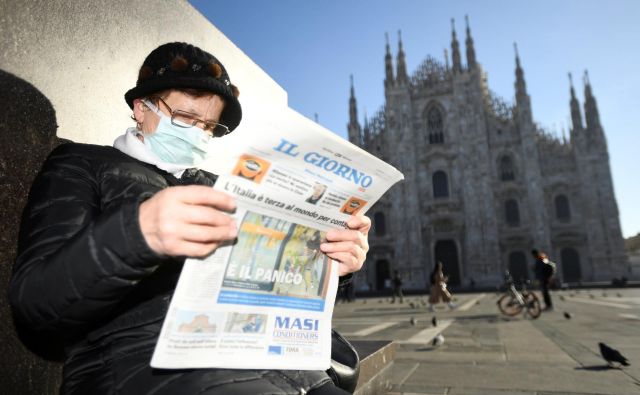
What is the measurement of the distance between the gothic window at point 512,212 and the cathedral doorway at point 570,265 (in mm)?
3205

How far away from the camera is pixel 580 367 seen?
324cm

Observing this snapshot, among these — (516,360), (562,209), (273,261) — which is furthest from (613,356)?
(562,209)

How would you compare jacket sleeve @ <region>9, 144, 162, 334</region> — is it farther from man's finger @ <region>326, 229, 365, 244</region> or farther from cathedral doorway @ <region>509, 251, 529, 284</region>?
cathedral doorway @ <region>509, 251, 529, 284</region>

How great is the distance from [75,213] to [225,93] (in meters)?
0.67

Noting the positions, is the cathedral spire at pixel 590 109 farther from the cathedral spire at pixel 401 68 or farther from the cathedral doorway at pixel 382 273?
the cathedral doorway at pixel 382 273

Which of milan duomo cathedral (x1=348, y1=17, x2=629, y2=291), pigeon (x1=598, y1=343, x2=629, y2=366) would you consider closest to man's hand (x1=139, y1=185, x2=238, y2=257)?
pigeon (x1=598, y1=343, x2=629, y2=366)

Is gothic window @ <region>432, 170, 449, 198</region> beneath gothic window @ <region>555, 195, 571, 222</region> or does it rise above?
above

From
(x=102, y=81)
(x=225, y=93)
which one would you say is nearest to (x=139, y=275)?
(x=225, y=93)

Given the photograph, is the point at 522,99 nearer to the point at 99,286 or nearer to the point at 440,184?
the point at 440,184

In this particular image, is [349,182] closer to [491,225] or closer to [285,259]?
[285,259]

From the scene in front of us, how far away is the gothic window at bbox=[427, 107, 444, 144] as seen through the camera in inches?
1078

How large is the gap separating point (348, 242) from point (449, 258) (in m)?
26.2

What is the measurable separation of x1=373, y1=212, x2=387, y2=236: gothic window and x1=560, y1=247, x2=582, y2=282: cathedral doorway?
10.9m

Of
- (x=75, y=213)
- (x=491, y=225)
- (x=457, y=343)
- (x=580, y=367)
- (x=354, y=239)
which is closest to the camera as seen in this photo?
(x=75, y=213)
